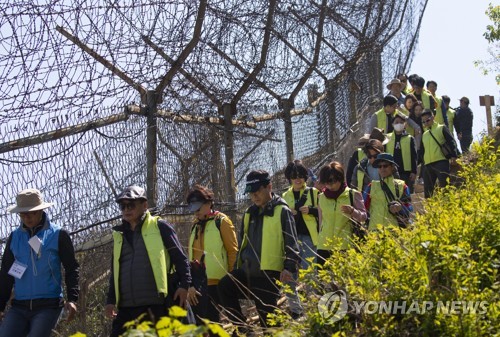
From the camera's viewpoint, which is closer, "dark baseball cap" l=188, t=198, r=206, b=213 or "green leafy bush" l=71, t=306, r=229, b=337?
"green leafy bush" l=71, t=306, r=229, b=337

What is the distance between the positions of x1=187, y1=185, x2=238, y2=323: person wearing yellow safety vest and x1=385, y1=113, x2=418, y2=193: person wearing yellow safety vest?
4.04m

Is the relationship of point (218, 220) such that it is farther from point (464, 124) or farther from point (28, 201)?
point (464, 124)

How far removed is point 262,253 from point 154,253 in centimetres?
109

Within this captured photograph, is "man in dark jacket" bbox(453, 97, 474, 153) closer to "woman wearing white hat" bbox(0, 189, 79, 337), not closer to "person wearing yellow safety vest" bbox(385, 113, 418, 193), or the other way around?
"person wearing yellow safety vest" bbox(385, 113, 418, 193)

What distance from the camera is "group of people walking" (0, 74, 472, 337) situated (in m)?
7.23

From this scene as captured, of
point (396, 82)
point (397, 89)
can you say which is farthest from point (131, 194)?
point (397, 89)

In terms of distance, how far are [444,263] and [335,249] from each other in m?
1.07

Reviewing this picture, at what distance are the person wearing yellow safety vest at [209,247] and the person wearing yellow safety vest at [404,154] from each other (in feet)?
13.2

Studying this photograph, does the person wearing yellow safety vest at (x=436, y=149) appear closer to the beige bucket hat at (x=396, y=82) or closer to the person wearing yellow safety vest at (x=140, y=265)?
the beige bucket hat at (x=396, y=82)

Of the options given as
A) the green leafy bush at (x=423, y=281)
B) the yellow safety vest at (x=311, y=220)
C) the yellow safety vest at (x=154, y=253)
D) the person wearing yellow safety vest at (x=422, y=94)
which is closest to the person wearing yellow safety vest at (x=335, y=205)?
the yellow safety vest at (x=311, y=220)

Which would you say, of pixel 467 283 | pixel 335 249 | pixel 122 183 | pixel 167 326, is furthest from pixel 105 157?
pixel 167 326

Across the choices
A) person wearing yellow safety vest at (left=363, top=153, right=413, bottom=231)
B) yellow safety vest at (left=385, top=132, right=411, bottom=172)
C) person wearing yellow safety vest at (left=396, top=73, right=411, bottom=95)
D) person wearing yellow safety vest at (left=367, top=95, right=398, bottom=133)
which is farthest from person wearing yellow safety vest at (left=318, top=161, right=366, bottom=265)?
person wearing yellow safety vest at (left=396, top=73, right=411, bottom=95)

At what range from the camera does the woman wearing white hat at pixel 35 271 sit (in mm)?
7445

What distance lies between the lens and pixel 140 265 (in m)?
7.21
